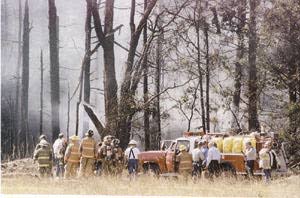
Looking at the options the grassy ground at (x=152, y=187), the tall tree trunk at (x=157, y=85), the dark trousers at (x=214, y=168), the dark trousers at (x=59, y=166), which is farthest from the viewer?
the dark trousers at (x=59, y=166)

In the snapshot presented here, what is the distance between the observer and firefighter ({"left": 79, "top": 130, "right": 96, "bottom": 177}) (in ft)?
35.0

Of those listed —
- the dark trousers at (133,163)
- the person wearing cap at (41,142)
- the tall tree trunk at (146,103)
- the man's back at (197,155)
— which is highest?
the tall tree trunk at (146,103)

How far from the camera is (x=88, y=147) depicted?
1069cm

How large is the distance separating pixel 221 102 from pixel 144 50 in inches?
50.0

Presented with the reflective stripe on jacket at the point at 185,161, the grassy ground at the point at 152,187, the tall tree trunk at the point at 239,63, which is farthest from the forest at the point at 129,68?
the grassy ground at the point at 152,187

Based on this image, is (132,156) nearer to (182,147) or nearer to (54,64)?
(182,147)

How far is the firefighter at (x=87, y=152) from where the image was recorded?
10672mm

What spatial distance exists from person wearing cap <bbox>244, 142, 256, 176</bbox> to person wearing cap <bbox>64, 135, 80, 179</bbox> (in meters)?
2.30

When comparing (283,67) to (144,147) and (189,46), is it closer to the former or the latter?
(189,46)

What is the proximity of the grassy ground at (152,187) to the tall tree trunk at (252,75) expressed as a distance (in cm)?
81

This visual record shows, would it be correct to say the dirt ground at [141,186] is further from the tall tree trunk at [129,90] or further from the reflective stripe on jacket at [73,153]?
the tall tree trunk at [129,90]

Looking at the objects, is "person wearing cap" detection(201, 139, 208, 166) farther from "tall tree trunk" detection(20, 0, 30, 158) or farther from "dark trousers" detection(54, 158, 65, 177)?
"tall tree trunk" detection(20, 0, 30, 158)

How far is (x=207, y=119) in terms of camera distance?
10.5 m

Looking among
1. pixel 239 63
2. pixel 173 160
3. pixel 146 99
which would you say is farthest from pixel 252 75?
pixel 173 160
